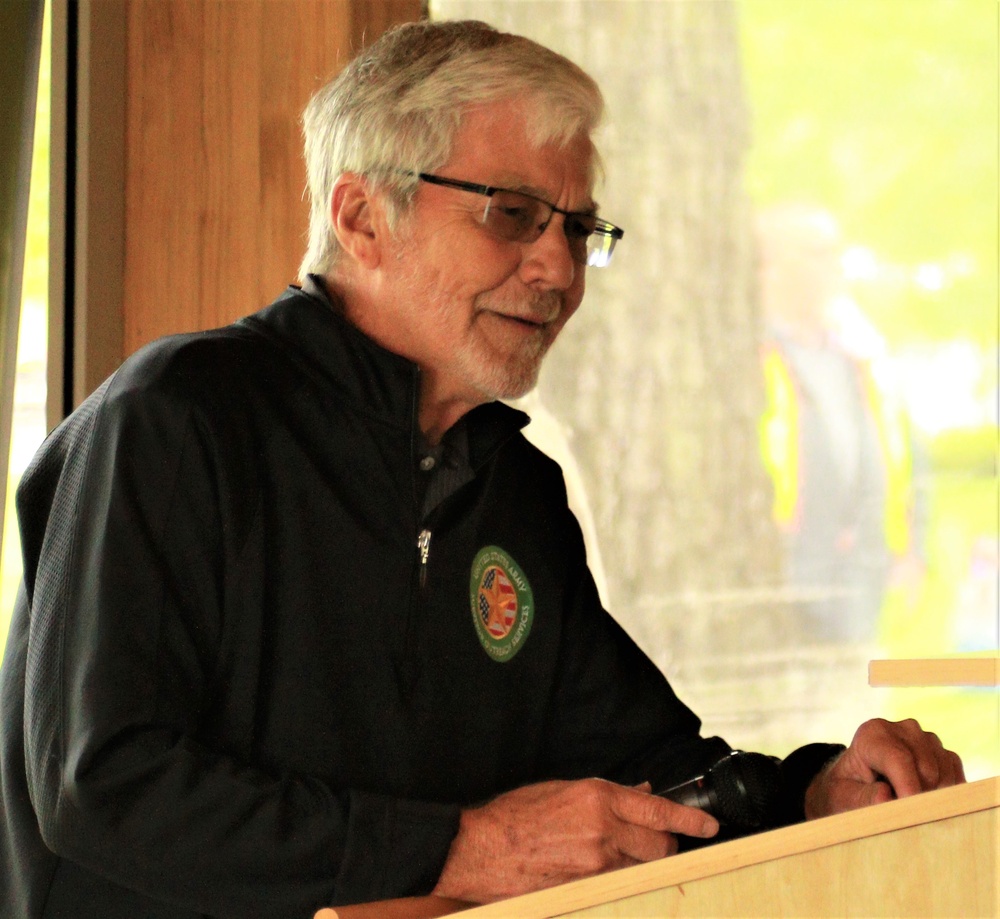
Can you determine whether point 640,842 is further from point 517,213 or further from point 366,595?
point 517,213

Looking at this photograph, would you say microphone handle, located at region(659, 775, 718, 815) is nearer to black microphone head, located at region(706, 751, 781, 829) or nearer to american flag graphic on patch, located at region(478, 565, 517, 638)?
black microphone head, located at region(706, 751, 781, 829)

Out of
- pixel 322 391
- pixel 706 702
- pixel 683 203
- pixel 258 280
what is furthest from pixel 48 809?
pixel 683 203

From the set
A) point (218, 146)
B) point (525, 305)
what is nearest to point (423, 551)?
point (525, 305)

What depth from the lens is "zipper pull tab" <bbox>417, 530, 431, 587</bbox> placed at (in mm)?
1353

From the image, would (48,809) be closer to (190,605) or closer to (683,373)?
(190,605)

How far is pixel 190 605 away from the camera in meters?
1.14

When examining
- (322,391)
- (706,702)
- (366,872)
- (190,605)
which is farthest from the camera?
(706,702)

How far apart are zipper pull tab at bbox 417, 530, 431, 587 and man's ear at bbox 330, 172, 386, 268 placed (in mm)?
347

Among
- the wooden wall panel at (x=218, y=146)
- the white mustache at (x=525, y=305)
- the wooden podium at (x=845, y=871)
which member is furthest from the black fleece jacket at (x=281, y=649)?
the wooden wall panel at (x=218, y=146)

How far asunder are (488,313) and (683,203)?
1.42 m

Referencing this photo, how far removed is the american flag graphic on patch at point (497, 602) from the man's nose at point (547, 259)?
0.33 meters

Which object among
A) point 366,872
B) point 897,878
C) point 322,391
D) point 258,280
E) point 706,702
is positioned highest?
point 258,280

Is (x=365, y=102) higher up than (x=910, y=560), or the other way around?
(x=365, y=102)

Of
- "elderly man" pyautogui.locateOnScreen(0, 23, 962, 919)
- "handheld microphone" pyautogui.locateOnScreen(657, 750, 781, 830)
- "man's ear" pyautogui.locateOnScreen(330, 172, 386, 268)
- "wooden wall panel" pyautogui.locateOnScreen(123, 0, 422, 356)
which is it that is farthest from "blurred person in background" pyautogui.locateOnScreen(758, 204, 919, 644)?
"handheld microphone" pyautogui.locateOnScreen(657, 750, 781, 830)
